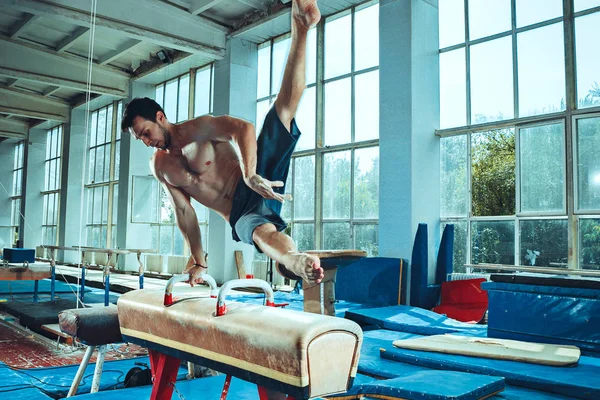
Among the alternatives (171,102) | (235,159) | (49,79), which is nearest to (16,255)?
(49,79)

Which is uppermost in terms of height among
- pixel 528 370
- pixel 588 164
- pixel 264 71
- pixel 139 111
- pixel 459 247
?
pixel 264 71

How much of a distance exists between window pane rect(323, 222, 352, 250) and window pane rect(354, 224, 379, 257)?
0.59 feet

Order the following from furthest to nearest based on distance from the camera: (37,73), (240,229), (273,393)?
(37,73), (240,229), (273,393)

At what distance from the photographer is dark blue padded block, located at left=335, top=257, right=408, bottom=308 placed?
24.0ft

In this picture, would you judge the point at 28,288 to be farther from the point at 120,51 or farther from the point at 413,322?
the point at 413,322

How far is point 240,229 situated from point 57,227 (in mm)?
16919

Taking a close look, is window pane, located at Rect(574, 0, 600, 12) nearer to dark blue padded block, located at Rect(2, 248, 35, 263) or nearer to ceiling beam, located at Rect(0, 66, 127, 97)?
ceiling beam, located at Rect(0, 66, 127, 97)

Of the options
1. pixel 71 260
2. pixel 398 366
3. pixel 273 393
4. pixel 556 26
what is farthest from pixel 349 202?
pixel 71 260

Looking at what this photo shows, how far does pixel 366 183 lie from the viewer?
8906 millimetres

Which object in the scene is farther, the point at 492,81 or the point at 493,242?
the point at 492,81

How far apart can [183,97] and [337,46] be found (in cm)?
459

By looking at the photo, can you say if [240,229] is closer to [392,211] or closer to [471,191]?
[392,211]

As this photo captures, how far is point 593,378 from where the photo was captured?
3.10 meters

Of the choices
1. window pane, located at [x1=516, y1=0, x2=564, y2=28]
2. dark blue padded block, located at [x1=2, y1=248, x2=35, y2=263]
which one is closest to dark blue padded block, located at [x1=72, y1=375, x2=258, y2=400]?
window pane, located at [x1=516, y1=0, x2=564, y2=28]
